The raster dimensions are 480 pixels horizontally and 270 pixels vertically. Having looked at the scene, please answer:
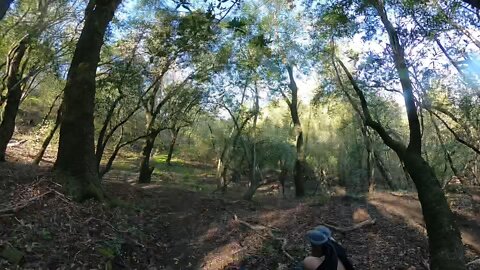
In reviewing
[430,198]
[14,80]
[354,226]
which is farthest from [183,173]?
[430,198]

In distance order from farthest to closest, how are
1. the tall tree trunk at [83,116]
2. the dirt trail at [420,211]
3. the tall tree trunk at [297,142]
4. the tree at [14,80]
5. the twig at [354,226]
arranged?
the tall tree trunk at [297,142] → the tree at [14,80] → the dirt trail at [420,211] → the twig at [354,226] → the tall tree trunk at [83,116]

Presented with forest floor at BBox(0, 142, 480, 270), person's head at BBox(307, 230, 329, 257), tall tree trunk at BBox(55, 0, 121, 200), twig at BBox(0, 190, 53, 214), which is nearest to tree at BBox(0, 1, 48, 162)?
forest floor at BBox(0, 142, 480, 270)

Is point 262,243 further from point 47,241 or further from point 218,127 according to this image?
point 218,127

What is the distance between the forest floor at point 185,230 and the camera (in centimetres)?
780

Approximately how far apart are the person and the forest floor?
14.0 ft

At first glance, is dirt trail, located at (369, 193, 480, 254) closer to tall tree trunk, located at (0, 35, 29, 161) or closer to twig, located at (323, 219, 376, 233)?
twig, located at (323, 219, 376, 233)

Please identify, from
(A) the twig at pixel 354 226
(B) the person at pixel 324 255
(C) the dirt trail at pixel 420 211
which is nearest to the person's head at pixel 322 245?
(B) the person at pixel 324 255

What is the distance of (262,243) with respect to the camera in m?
11.3

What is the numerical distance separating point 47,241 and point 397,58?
7.62 m

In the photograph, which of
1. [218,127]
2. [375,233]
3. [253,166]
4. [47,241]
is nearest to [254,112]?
[253,166]

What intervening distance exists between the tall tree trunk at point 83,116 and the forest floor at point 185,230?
0.44 m

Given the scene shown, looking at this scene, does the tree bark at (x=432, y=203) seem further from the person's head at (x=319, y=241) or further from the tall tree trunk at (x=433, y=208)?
the person's head at (x=319, y=241)

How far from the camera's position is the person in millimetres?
4711

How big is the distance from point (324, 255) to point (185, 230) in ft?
25.2
